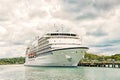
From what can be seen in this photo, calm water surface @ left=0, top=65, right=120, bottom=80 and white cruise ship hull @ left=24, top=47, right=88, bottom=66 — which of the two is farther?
white cruise ship hull @ left=24, top=47, right=88, bottom=66

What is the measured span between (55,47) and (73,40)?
7027 mm

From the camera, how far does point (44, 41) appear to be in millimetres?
96438

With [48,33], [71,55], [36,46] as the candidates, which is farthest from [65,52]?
[36,46]

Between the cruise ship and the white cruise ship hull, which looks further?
the cruise ship

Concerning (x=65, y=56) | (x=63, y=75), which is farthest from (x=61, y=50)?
(x=63, y=75)

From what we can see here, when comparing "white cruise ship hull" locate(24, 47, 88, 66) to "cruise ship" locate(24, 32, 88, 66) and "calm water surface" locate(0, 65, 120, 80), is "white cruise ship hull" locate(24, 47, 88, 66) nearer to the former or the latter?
"cruise ship" locate(24, 32, 88, 66)

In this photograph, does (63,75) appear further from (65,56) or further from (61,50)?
(61,50)

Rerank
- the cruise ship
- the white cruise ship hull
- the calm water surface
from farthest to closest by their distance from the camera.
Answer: the cruise ship, the white cruise ship hull, the calm water surface

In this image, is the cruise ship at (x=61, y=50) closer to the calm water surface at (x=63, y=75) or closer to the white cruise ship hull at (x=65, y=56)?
the white cruise ship hull at (x=65, y=56)

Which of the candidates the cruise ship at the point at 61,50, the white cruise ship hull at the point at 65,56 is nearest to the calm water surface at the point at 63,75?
the white cruise ship hull at the point at 65,56

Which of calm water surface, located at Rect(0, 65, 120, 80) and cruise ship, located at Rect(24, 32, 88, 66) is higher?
cruise ship, located at Rect(24, 32, 88, 66)

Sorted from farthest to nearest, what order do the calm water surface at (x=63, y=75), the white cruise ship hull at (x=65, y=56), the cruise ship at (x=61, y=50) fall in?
the cruise ship at (x=61, y=50) → the white cruise ship hull at (x=65, y=56) → the calm water surface at (x=63, y=75)

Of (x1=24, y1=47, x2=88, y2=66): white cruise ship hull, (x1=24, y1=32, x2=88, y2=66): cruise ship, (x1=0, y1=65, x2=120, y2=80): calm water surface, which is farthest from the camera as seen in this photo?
(x1=24, y1=32, x2=88, y2=66): cruise ship

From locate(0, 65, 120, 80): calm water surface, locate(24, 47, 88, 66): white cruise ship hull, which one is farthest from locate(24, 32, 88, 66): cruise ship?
locate(0, 65, 120, 80): calm water surface
